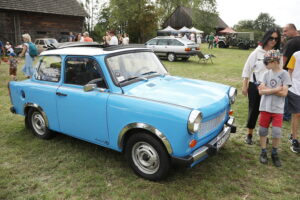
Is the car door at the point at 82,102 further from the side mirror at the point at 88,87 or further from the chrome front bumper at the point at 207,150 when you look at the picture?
the chrome front bumper at the point at 207,150

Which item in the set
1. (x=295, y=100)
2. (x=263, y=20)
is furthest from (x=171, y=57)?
(x=263, y=20)

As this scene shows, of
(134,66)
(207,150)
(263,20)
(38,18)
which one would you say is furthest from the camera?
(263,20)

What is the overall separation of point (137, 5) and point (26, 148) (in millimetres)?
31871

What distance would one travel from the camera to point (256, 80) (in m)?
4.27

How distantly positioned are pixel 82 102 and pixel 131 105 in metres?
0.96

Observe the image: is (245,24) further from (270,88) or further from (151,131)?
(151,131)

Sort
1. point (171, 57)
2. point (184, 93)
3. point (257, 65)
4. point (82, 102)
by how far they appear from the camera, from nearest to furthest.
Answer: point (184, 93)
point (82, 102)
point (257, 65)
point (171, 57)

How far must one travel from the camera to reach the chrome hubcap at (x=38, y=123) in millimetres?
4820

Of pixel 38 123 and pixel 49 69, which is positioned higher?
pixel 49 69

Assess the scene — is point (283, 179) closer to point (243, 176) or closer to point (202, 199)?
point (243, 176)

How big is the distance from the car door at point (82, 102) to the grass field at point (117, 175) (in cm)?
49

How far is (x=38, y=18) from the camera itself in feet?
77.7

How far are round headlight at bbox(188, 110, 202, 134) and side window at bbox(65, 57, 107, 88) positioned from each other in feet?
4.86

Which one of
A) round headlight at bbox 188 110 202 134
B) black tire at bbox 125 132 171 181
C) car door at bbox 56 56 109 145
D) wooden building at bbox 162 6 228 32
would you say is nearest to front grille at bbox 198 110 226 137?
round headlight at bbox 188 110 202 134
